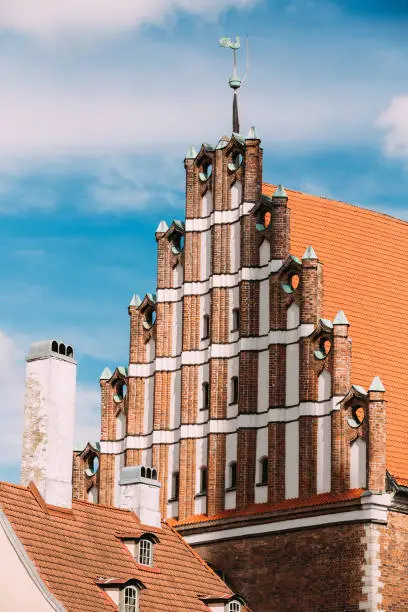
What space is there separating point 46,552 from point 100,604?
141cm

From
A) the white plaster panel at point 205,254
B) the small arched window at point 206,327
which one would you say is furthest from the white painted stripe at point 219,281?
the small arched window at point 206,327

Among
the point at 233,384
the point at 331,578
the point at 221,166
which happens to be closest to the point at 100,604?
the point at 331,578

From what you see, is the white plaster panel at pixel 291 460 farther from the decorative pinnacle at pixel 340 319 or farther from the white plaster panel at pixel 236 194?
the white plaster panel at pixel 236 194

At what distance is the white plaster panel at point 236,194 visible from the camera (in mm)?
43344

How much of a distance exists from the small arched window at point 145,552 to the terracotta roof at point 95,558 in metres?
0.22

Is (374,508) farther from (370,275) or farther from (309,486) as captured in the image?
(370,275)

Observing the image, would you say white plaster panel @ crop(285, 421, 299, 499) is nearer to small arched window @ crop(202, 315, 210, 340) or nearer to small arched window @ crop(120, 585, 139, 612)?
small arched window @ crop(202, 315, 210, 340)

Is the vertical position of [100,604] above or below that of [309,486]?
below

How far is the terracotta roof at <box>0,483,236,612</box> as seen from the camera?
107ft

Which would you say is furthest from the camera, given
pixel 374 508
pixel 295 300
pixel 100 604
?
pixel 295 300

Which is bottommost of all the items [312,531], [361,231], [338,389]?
[312,531]

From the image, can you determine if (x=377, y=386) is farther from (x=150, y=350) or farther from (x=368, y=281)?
(x=150, y=350)

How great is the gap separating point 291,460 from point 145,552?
17.1 ft

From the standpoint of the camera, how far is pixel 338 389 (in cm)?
3897
